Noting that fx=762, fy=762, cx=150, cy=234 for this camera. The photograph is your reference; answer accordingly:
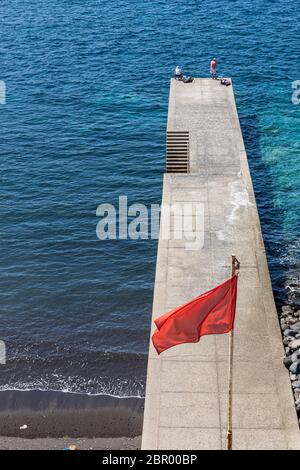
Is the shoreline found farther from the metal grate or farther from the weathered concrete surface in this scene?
the metal grate

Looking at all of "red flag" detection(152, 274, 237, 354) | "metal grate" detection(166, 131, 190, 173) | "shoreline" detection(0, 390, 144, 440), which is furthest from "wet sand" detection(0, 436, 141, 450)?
"metal grate" detection(166, 131, 190, 173)

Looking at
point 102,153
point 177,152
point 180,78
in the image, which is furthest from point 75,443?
point 180,78

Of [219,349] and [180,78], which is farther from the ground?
[180,78]

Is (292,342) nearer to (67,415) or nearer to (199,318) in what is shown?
(199,318)

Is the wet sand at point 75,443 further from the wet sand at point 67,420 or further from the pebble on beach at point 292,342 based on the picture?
the pebble on beach at point 292,342

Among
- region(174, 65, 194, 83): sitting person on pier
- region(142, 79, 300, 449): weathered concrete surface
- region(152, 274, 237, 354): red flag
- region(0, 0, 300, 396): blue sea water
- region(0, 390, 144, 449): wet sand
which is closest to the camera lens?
region(152, 274, 237, 354): red flag

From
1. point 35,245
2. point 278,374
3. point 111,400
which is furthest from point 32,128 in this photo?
point 278,374

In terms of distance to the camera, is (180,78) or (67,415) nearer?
(67,415)

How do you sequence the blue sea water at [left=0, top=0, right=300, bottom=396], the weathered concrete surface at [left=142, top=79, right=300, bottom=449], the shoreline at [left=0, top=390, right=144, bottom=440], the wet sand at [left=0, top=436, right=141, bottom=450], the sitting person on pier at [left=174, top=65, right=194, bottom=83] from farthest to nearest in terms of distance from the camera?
the sitting person on pier at [left=174, top=65, right=194, bottom=83], the blue sea water at [left=0, top=0, right=300, bottom=396], the shoreline at [left=0, top=390, right=144, bottom=440], the wet sand at [left=0, top=436, right=141, bottom=450], the weathered concrete surface at [left=142, top=79, right=300, bottom=449]

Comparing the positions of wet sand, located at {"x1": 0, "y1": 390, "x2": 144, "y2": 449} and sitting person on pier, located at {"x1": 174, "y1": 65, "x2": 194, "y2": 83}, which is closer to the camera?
wet sand, located at {"x1": 0, "y1": 390, "x2": 144, "y2": 449}
